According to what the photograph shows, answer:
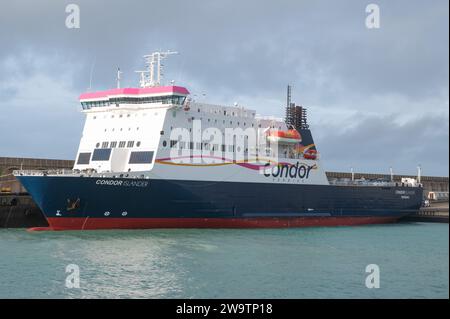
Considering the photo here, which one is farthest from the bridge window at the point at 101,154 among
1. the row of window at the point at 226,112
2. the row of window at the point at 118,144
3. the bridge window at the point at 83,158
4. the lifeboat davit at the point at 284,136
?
the lifeboat davit at the point at 284,136

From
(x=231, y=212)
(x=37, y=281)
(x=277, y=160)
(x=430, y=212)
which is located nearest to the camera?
(x=37, y=281)

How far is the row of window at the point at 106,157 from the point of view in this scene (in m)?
25.6

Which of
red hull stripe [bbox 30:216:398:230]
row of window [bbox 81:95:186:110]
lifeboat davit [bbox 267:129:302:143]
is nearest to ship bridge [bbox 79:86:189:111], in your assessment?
row of window [bbox 81:95:186:110]

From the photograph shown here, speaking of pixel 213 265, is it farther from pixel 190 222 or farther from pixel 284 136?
pixel 284 136

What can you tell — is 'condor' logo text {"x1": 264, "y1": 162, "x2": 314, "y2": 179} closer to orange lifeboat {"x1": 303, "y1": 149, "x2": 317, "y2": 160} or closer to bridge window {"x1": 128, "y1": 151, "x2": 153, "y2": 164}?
orange lifeboat {"x1": 303, "y1": 149, "x2": 317, "y2": 160}

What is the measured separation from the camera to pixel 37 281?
1444 centimetres

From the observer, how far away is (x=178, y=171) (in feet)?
84.9

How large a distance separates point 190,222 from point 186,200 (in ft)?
3.57

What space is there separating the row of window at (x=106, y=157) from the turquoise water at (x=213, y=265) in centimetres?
344

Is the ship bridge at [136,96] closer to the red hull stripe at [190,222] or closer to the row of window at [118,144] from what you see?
the row of window at [118,144]
